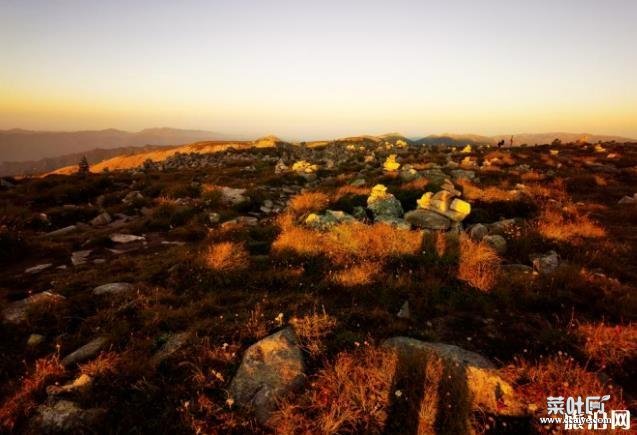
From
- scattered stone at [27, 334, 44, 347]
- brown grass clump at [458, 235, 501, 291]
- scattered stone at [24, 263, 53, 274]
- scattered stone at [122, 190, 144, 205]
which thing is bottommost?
scattered stone at [27, 334, 44, 347]

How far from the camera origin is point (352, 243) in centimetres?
771

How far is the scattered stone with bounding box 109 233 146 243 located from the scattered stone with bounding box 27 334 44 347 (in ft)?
16.9

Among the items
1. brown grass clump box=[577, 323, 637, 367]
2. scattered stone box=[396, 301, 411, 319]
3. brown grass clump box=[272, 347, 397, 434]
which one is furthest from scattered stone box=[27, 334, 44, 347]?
brown grass clump box=[577, 323, 637, 367]

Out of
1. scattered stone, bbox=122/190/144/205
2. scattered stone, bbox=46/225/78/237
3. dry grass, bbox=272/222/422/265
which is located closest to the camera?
dry grass, bbox=272/222/422/265

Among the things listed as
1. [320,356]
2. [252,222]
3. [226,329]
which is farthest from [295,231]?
[320,356]

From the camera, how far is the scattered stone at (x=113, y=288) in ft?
19.8

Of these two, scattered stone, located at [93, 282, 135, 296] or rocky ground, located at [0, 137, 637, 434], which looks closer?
rocky ground, located at [0, 137, 637, 434]

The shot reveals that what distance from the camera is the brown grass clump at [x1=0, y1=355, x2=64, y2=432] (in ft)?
11.5

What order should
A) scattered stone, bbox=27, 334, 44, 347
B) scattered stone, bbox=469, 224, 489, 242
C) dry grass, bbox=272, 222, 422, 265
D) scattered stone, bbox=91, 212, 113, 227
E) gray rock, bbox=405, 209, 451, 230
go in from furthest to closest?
scattered stone, bbox=91, 212, 113, 227 < gray rock, bbox=405, 209, 451, 230 < scattered stone, bbox=469, 224, 489, 242 < dry grass, bbox=272, 222, 422, 265 < scattered stone, bbox=27, 334, 44, 347

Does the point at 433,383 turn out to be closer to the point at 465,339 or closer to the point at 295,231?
the point at 465,339

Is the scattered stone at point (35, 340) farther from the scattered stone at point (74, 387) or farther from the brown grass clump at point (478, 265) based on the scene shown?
the brown grass clump at point (478, 265)

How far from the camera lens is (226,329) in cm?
493

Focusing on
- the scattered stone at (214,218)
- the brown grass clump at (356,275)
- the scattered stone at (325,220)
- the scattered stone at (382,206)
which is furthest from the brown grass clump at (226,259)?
the scattered stone at (382,206)

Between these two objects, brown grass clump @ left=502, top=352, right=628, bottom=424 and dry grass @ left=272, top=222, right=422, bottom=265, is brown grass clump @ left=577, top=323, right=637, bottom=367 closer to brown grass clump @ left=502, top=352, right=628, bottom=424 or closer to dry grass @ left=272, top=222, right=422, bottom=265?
brown grass clump @ left=502, top=352, right=628, bottom=424
